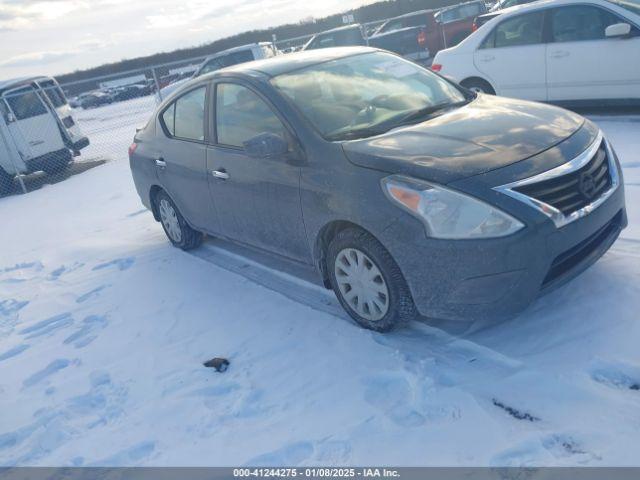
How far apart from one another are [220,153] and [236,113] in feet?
1.11

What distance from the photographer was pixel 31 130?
11750mm

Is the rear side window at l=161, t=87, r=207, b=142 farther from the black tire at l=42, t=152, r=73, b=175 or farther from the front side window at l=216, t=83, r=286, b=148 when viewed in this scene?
the black tire at l=42, t=152, r=73, b=175

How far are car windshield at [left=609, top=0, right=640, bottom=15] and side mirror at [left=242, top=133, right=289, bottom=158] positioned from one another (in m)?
5.40

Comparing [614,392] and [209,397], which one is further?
[209,397]

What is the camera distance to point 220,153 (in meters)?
4.59

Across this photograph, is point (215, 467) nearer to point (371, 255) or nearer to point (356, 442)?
point (356, 442)

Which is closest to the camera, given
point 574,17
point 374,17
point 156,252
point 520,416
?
point 520,416

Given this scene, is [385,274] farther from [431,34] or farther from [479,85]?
[431,34]

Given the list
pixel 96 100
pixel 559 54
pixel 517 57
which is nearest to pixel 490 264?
pixel 559 54

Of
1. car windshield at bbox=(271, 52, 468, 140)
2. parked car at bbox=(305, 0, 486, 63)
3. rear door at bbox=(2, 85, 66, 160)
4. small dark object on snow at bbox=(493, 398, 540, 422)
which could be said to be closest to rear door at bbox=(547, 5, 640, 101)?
car windshield at bbox=(271, 52, 468, 140)

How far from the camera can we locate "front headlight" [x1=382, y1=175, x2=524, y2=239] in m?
3.00

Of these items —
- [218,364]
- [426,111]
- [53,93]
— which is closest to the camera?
[218,364]

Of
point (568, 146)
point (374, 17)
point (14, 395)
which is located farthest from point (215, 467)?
point (374, 17)

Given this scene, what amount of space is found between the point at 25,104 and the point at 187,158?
8.47m
